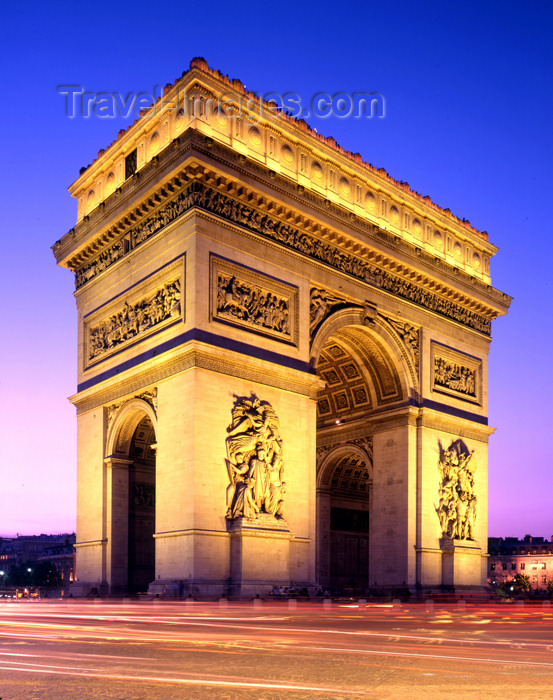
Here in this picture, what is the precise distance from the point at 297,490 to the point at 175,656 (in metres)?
16.2

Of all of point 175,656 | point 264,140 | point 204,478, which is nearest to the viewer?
point 175,656

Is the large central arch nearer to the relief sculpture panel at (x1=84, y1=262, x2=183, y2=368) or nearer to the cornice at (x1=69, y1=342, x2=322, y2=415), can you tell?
the cornice at (x1=69, y1=342, x2=322, y2=415)

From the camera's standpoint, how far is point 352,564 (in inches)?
1382

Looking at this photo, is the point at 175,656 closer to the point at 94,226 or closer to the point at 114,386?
the point at 114,386

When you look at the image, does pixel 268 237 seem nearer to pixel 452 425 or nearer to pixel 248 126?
pixel 248 126

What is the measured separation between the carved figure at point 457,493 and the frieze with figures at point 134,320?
12777 mm

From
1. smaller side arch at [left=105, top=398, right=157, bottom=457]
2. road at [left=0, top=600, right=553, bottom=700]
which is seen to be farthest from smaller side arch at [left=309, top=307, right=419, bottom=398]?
road at [left=0, top=600, right=553, bottom=700]

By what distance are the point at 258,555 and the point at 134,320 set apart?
847cm

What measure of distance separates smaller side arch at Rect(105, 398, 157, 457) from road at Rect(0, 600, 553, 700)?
12.1m

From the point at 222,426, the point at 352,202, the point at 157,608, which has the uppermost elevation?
the point at 352,202

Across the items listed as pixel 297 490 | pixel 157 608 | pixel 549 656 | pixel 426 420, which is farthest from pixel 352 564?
pixel 549 656

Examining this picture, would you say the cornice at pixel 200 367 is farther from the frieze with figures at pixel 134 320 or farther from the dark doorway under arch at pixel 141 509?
the dark doorway under arch at pixel 141 509

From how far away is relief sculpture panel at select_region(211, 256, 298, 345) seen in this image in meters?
23.1

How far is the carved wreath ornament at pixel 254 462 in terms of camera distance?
22.2 meters
